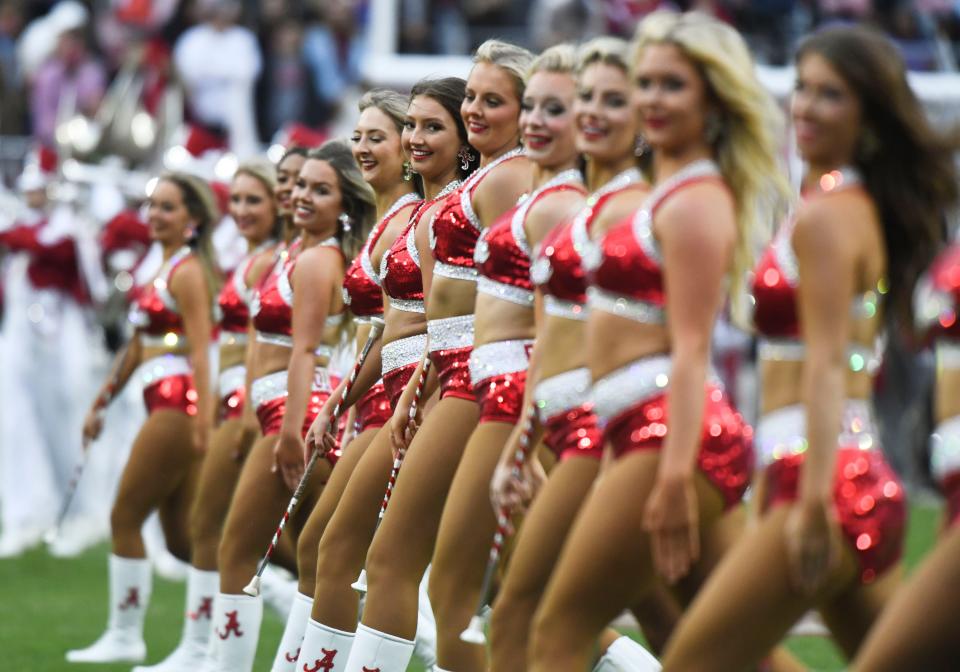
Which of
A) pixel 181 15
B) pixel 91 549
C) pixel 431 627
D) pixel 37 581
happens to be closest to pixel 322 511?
pixel 431 627

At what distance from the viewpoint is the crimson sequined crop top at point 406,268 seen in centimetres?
619

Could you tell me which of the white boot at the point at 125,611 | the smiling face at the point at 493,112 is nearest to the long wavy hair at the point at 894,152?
the smiling face at the point at 493,112

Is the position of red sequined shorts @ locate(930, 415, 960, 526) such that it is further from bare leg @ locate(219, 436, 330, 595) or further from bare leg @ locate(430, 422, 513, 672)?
bare leg @ locate(219, 436, 330, 595)

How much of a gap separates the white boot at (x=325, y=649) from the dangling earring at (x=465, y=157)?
1.65 metres

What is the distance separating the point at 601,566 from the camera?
4121 mm

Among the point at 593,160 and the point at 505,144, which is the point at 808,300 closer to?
the point at 593,160

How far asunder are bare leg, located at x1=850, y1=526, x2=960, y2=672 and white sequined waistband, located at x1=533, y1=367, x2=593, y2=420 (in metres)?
1.32

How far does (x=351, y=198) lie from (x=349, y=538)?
177cm

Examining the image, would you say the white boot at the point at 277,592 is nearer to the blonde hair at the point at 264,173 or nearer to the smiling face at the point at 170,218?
the blonde hair at the point at 264,173

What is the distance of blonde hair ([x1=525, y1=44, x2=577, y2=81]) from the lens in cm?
519

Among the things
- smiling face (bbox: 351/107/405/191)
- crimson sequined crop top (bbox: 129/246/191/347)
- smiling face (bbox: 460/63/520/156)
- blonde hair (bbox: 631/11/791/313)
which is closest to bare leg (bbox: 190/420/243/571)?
crimson sequined crop top (bbox: 129/246/191/347)

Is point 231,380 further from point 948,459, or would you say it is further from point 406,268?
point 948,459

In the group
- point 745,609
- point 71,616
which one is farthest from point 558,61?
point 71,616

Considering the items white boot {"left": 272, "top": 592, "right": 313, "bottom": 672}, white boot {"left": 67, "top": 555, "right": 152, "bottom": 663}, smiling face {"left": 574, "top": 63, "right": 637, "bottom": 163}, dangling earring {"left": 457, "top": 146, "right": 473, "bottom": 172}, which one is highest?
smiling face {"left": 574, "top": 63, "right": 637, "bottom": 163}
